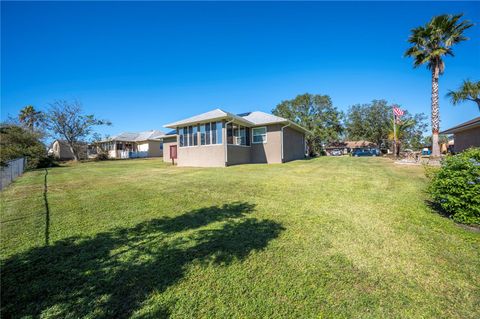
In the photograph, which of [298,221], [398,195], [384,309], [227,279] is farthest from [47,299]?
[398,195]

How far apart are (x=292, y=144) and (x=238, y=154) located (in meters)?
6.00

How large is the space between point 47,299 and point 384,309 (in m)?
3.56

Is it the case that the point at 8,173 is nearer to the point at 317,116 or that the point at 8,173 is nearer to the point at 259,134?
the point at 259,134

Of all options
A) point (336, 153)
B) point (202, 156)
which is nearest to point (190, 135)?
point (202, 156)

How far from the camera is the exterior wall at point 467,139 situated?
1703 centimetres

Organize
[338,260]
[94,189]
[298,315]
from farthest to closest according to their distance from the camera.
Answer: [94,189] → [338,260] → [298,315]

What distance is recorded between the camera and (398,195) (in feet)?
21.0

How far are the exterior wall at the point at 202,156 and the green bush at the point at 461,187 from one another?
12.2 m

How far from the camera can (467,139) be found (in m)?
18.5

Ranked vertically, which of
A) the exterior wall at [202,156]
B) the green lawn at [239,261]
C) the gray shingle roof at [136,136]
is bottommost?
the green lawn at [239,261]

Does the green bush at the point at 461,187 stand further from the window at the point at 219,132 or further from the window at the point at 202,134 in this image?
the window at the point at 202,134

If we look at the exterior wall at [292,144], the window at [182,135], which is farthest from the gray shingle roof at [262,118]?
the window at [182,135]

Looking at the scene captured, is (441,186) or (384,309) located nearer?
(384,309)

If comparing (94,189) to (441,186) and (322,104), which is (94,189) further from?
(322,104)
